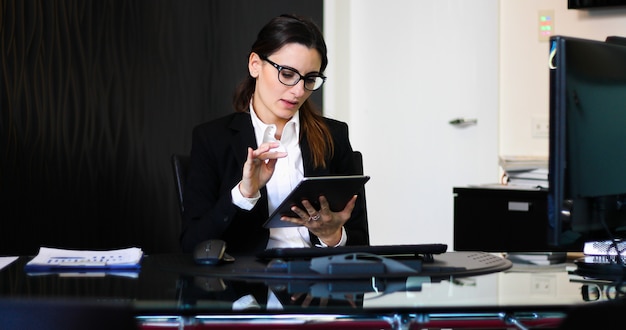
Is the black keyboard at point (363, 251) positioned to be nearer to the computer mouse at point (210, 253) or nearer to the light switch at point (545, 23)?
the computer mouse at point (210, 253)

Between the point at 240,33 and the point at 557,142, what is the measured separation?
9.35 ft

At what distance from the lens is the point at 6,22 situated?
3811 mm

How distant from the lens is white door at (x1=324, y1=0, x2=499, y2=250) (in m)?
4.47

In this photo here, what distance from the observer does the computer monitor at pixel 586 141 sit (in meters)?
1.63

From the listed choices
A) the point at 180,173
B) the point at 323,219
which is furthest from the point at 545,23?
the point at 323,219

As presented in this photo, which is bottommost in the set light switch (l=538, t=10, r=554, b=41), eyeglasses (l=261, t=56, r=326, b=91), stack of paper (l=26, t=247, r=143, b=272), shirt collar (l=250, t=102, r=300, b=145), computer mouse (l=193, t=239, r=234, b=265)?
stack of paper (l=26, t=247, r=143, b=272)

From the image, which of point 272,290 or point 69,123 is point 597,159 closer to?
point 272,290

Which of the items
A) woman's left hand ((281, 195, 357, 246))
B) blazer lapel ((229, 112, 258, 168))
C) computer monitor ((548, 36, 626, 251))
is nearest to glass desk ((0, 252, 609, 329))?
computer monitor ((548, 36, 626, 251))

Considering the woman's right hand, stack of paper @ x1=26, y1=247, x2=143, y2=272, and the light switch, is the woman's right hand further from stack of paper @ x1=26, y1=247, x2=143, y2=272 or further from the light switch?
the light switch

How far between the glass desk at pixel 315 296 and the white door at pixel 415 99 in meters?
2.80

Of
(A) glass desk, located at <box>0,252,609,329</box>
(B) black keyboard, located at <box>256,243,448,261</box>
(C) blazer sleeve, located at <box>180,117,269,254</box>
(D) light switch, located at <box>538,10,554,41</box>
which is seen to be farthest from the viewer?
(D) light switch, located at <box>538,10,554,41</box>

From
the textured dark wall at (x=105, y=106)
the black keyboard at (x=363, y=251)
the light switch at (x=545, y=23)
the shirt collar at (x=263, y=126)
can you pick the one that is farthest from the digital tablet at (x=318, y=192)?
the light switch at (x=545, y=23)

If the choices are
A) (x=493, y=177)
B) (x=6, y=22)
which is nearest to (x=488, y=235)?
(x=493, y=177)

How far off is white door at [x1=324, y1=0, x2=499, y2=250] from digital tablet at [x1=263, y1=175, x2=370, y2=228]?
98.1 inches
